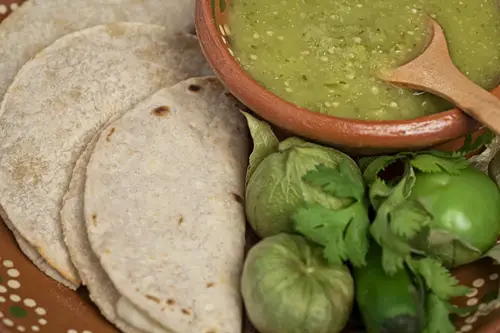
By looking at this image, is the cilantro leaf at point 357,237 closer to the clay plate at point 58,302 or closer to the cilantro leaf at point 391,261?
the cilantro leaf at point 391,261

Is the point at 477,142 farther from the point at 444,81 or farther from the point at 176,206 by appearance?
the point at 176,206

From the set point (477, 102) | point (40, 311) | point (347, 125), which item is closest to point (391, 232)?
point (347, 125)

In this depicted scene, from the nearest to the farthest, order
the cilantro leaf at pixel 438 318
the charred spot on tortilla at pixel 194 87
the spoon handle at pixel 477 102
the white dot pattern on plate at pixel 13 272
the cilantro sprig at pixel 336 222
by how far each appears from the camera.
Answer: the cilantro leaf at pixel 438 318, the cilantro sprig at pixel 336 222, the spoon handle at pixel 477 102, the white dot pattern on plate at pixel 13 272, the charred spot on tortilla at pixel 194 87

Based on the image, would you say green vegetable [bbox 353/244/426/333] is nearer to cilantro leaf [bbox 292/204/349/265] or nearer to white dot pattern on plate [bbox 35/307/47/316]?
cilantro leaf [bbox 292/204/349/265]

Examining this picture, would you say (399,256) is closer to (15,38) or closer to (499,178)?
(499,178)

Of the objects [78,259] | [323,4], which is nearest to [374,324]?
[78,259]

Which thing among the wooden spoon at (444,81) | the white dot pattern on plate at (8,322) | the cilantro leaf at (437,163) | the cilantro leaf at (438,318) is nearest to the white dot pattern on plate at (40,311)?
the white dot pattern on plate at (8,322)

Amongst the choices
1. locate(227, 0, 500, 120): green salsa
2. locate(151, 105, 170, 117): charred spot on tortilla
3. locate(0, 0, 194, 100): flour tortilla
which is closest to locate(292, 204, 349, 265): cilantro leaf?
locate(227, 0, 500, 120): green salsa
